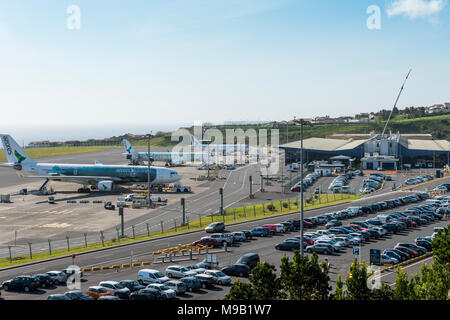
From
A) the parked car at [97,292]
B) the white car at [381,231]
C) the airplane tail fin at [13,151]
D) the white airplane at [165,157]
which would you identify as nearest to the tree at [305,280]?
the parked car at [97,292]

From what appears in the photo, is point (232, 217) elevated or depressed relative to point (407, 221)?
depressed

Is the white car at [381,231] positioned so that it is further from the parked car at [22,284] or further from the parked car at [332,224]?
the parked car at [22,284]

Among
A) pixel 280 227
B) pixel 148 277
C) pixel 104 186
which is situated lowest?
pixel 280 227

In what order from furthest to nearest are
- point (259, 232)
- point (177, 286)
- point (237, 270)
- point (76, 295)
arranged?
point (259, 232) → point (237, 270) → point (177, 286) → point (76, 295)

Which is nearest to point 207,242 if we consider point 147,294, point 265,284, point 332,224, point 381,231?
point 332,224

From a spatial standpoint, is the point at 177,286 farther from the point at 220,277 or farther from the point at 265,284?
the point at 265,284

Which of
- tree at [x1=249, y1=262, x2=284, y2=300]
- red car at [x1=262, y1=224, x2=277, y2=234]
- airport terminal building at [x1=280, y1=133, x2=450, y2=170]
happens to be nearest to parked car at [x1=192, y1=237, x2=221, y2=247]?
red car at [x1=262, y1=224, x2=277, y2=234]

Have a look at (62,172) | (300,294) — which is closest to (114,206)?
(62,172)

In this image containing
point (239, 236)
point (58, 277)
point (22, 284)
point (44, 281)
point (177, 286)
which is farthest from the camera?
point (239, 236)
